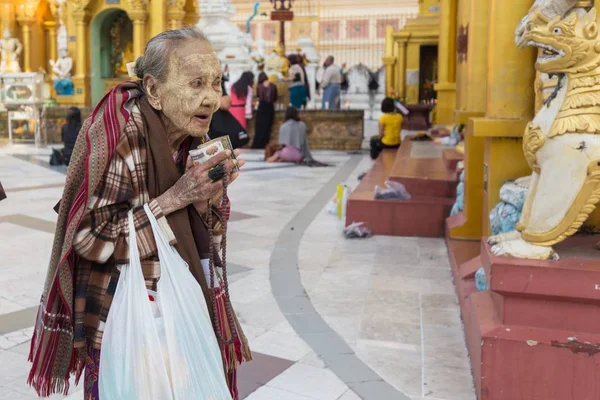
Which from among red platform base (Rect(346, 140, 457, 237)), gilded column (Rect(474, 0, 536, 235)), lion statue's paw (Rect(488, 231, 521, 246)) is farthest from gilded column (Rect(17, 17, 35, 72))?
lion statue's paw (Rect(488, 231, 521, 246))

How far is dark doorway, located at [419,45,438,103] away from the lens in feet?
66.0

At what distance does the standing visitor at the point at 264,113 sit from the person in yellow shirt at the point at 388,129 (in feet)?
11.1

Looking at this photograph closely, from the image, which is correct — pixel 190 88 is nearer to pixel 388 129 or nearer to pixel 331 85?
pixel 388 129

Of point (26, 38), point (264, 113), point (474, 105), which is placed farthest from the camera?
point (26, 38)

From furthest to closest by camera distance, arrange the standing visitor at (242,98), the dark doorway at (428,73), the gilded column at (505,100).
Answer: the dark doorway at (428,73)
the standing visitor at (242,98)
the gilded column at (505,100)

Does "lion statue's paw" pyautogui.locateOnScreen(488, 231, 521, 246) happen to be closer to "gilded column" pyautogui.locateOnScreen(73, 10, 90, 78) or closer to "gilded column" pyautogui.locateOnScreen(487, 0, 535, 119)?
"gilded column" pyautogui.locateOnScreen(487, 0, 535, 119)

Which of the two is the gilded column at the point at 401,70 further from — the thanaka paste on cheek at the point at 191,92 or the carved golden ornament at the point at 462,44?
the thanaka paste on cheek at the point at 191,92

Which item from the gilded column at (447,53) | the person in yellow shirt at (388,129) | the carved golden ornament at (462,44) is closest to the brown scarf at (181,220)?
the carved golden ornament at (462,44)

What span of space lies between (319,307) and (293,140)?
829 cm

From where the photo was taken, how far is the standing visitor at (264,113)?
48.9 ft

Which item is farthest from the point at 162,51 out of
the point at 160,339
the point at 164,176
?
the point at 160,339

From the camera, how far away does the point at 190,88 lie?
183 cm

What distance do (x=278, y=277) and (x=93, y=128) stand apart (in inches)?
132

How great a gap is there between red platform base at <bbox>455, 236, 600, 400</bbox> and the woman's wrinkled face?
1538 millimetres
